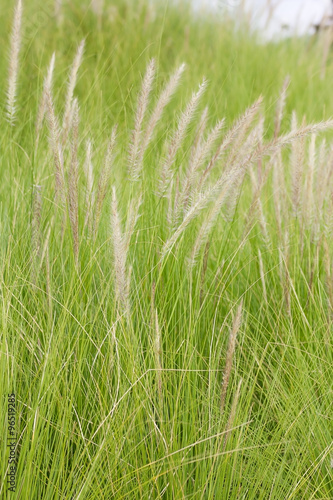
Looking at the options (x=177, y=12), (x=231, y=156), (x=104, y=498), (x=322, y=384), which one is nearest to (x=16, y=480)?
(x=104, y=498)

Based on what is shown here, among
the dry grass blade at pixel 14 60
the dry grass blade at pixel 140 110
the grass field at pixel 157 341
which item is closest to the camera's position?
the grass field at pixel 157 341

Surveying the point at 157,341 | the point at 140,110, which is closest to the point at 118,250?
the point at 157,341

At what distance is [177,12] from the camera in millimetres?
5371

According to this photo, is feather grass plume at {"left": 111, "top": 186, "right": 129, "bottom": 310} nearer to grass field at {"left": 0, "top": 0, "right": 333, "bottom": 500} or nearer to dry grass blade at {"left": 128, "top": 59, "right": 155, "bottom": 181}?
grass field at {"left": 0, "top": 0, "right": 333, "bottom": 500}

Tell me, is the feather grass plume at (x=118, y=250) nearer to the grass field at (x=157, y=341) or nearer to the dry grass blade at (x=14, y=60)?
the grass field at (x=157, y=341)

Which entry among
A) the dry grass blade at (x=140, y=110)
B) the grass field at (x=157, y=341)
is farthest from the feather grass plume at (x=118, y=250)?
the dry grass blade at (x=140, y=110)

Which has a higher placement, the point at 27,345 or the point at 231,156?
the point at 231,156

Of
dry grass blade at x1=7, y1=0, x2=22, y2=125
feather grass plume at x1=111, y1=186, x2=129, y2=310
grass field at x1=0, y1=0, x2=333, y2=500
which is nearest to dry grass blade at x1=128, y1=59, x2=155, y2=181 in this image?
grass field at x1=0, y1=0, x2=333, y2=500

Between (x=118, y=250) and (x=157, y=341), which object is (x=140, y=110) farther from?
(x=157, y=341)

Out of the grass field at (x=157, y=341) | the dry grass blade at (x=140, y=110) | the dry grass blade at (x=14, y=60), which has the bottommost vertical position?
the grass field at (x=157, y=341)

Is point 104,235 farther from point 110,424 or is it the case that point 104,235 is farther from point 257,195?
point 110,424

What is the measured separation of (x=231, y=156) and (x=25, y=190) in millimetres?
677

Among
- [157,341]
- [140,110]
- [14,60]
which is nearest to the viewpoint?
[157,341]

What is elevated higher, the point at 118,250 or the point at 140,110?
the point at 140,110
